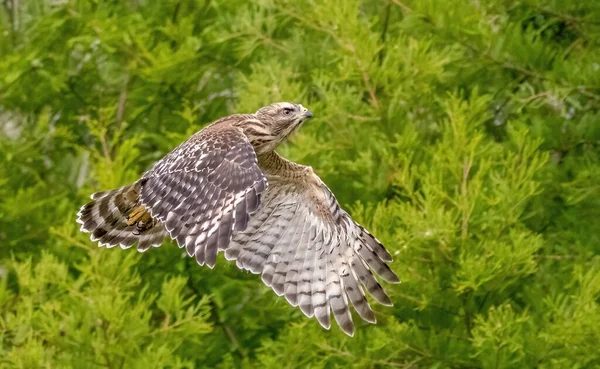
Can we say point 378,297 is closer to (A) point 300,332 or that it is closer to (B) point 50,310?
(A) point 300,332

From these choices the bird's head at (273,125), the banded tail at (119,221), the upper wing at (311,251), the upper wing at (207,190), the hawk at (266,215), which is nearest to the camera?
the upper wing at (207,190)

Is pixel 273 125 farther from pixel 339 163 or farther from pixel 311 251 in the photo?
pixel 339 163

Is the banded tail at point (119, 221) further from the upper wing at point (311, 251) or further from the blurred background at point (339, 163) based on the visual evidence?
the blurred background at point (339, 163)

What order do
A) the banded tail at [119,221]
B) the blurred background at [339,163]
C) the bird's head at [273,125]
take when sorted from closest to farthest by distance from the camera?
the bird's head at [273,125] → the banded tail at [119,221] → the blurred background at [339,163]

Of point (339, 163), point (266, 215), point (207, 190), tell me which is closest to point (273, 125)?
point (266, 215)

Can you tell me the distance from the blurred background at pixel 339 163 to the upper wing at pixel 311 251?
4.79ft

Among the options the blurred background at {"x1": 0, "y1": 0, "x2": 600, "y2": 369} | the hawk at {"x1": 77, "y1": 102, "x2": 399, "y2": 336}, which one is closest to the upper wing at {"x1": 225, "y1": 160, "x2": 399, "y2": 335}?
the hawk at {"x1": 77, "y1": 102, "x2": 399, "y2": 336}

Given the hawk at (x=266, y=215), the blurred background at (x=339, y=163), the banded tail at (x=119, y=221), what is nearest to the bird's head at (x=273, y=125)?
the hawk at (x=266, y=215)

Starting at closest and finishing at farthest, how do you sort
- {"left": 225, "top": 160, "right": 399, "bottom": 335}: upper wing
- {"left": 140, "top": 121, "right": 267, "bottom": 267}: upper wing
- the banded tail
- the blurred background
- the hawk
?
{"left": 140, "top": 121, "right": 267, "bottom": 267}: upper wing, the hawk, the banded tail, {"left": 225, "top": 160, "right": 399, "bottom": 335}: upper wing, the blurred background

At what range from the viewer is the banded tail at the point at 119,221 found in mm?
9242

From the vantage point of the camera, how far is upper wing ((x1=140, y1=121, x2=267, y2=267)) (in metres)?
8.19

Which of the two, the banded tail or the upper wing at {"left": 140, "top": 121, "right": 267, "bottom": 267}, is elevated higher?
the upper wing at {"left": 140, "top": 121, "right": 267, "bottom": 267}

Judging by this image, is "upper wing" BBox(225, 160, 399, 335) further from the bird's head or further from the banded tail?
the banded tail

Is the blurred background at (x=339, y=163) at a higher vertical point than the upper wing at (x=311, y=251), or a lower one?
lower
